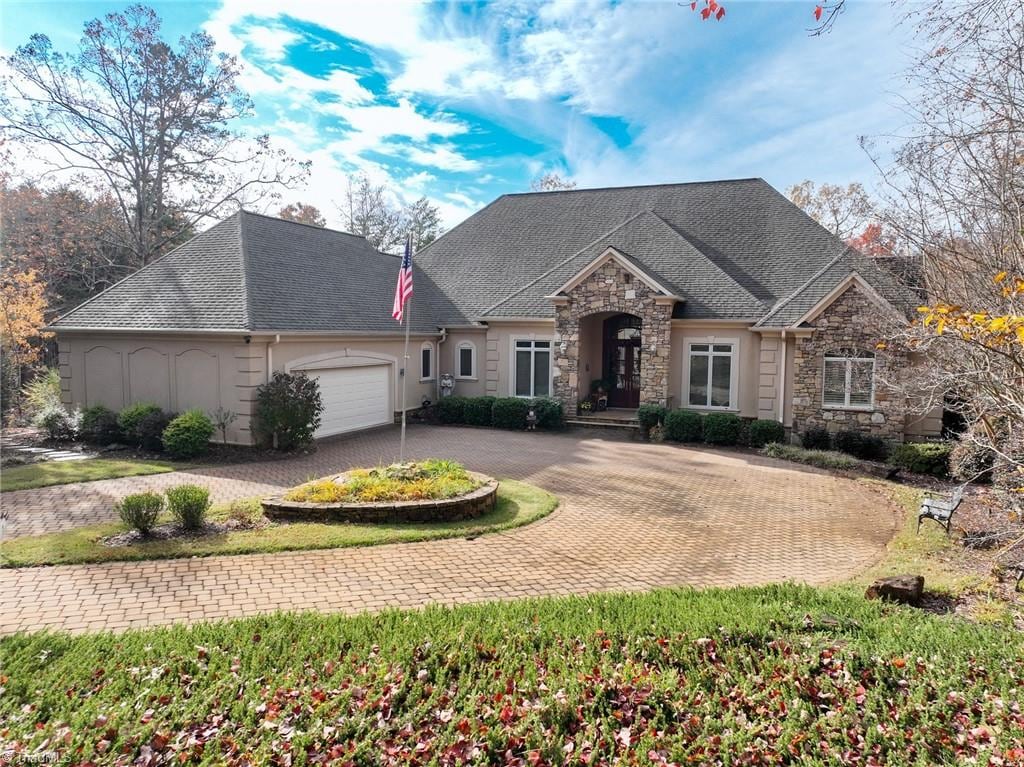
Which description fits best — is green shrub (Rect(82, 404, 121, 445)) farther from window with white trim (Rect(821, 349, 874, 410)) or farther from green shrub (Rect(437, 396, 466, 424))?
window with white trim (Rect(821, 349, 874, 410))

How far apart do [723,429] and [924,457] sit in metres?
4.85

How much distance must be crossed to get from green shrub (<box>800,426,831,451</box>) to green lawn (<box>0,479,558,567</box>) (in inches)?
408

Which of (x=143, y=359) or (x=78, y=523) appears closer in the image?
(x=78, y=523)

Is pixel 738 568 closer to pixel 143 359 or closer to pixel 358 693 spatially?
pixel 358 693

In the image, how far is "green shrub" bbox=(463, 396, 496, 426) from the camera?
21.0 metres

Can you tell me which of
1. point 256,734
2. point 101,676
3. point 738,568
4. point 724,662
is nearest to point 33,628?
point 101,676

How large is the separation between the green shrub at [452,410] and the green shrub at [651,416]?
5.94 metres

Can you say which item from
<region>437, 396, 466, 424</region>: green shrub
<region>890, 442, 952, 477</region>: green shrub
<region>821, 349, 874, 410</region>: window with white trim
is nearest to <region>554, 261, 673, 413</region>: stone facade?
<region>437, 396, 466, 424</region>: green shrub

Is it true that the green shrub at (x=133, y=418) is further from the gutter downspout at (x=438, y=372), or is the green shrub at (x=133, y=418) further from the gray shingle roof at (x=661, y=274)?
the gray shingle roof at (x=661, y=274)

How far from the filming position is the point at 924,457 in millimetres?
15375

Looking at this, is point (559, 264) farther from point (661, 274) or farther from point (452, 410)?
point (452, 410)

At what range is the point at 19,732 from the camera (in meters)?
4.26

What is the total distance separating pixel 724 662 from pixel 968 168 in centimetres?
814

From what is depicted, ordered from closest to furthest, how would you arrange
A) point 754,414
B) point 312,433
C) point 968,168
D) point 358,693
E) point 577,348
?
1. point 358,693
2. point 968,168
3. point 312,433
4. point 754,414
5. point 577,348
